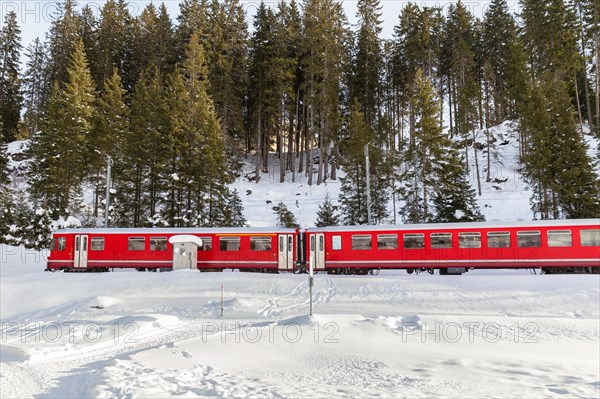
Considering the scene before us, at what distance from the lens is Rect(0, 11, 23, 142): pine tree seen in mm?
62875

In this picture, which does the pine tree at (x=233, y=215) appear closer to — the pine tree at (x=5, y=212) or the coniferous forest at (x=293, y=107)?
the coniferous forest at (x=293, y=107)

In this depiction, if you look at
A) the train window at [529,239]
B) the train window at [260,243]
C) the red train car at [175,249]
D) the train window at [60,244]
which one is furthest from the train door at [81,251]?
the train window at [529,239]

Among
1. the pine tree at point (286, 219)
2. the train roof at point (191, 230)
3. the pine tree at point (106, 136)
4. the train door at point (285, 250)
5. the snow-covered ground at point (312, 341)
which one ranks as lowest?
the snow-covered ground at point (312, 341)

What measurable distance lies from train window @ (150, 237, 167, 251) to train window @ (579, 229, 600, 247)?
69.8 ft

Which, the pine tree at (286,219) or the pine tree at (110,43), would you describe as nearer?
the pine tree at (286,219)

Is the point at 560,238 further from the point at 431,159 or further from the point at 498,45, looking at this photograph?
the point at 498,45

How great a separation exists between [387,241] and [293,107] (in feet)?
97.4

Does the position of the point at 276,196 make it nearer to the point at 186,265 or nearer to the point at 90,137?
the point at 90,137

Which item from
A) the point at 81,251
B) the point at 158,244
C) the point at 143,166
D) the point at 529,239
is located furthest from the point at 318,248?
the point at 143,166

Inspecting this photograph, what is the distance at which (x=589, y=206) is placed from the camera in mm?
26953

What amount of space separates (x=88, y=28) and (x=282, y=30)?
31506 millimetres

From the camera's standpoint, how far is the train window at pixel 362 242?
2283 cm

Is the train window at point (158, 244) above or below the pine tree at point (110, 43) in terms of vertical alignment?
below

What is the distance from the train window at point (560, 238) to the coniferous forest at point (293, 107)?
28.8 feet
